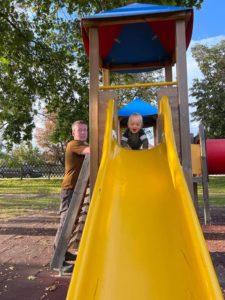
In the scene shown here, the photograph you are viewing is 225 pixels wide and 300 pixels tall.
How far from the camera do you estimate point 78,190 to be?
15.4ft

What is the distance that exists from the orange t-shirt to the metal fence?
30.5 metres

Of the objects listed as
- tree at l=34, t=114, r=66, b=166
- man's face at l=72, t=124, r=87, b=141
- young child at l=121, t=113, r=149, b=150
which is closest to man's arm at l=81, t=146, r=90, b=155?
man's face at l=72, t=124, r=87, b=141

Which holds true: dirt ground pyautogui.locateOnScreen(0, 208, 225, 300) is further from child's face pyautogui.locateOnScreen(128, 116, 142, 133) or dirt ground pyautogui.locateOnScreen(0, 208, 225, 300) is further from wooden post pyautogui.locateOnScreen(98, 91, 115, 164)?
child's face pyautogui.locateOnScreen(128, 116, 142, 133)

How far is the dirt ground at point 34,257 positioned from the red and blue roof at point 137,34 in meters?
3.14

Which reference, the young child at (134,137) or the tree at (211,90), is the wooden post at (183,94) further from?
the tree at (211,90)

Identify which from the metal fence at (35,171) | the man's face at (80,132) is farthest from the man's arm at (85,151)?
the metal fence at (35,171)

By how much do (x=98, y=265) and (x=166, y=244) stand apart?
589mm

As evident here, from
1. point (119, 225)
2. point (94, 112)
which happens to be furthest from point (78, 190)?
point (119, 225)

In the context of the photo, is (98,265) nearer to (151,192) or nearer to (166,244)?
(166,244)

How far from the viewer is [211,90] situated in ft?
111

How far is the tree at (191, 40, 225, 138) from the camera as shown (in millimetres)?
31766

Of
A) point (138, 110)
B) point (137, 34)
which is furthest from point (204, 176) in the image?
point (138, 110)

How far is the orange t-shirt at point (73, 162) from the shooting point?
5078mm

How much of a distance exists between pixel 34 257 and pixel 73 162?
5.23ft
